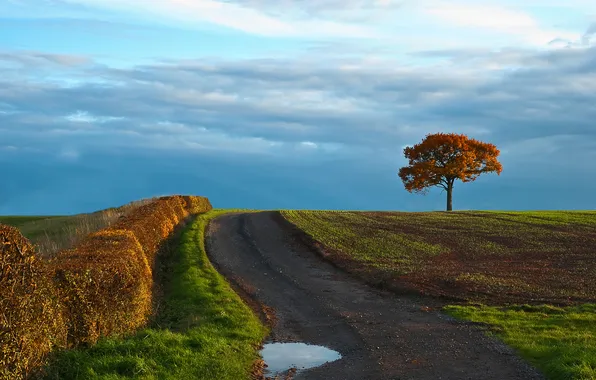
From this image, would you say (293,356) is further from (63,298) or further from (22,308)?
(22,308)


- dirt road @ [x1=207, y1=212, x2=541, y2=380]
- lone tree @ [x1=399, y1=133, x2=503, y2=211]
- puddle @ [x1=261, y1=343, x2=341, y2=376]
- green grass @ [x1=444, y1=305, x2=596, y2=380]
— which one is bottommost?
puddle @ [x1=261, y1=343, x2=341, y2=376]

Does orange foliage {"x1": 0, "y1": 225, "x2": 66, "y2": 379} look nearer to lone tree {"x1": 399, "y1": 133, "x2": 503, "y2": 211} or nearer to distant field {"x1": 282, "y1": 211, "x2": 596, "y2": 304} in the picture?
distant field {"x1": 282, "y1": 211, "x2": 596, "y2": 304}

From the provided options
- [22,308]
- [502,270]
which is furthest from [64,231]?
[22,308]

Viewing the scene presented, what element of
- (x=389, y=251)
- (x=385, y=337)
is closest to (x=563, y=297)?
(x=385, y=337)

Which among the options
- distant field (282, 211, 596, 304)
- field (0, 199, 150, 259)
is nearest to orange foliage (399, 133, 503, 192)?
distant field (282, 211, 596, 304)

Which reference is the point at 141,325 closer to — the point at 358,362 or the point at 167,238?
the point at 358,362

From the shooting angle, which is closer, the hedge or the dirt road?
the hedge

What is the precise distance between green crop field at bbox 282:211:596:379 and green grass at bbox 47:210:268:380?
262 inches

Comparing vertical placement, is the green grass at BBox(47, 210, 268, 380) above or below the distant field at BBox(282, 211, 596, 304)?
below

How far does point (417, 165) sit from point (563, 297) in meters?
58.2

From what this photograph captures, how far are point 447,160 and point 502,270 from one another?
5354cm

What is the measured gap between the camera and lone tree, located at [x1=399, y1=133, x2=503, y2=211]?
78.1 meters

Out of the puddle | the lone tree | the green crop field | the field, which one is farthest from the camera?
the lone tree

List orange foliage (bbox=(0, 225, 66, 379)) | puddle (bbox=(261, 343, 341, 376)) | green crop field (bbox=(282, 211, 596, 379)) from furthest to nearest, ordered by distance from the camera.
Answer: green crop field (bbox=(282, 211, 596, 379)) → puddle (bbox=(261, 343, 341, 376)) → orange foliage (bbox=(0, 225, 66, 379))
